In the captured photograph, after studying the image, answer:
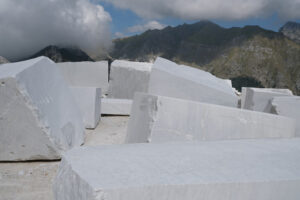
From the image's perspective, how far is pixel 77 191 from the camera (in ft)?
3.63

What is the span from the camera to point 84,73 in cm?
710

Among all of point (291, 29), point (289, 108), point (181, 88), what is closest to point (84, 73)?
point (181, 88)

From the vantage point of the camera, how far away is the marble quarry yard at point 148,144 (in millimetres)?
1111

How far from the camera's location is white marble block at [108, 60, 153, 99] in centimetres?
621

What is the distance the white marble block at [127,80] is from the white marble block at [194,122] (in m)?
3.59

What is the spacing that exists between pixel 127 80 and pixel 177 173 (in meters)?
5.24

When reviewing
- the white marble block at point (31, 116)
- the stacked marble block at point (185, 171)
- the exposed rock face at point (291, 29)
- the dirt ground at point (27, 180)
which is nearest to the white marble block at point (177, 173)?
the stacked marble block at point (185, 171)

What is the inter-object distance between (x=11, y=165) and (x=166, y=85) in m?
1.97

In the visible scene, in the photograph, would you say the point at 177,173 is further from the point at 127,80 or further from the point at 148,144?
the point at 127,80

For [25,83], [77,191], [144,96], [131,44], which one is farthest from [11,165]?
[131,44]

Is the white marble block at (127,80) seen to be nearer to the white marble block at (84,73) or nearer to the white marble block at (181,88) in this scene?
the white marble block at (84,73)

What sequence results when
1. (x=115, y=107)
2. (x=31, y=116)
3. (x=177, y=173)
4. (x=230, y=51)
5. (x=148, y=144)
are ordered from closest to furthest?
(x=177, y=173) < (x=148, y=144) < (x=31, y=116) < (x=115, y=107) < (x=230, y=51)

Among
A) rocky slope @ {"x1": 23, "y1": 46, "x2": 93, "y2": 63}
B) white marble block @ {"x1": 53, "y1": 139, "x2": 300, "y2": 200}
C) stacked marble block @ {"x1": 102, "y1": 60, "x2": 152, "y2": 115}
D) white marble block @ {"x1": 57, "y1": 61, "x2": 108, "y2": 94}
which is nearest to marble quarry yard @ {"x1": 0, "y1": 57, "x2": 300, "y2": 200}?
white marble block @ {"x1": 53, "y1": 139, "x2": 300, "y2": 200}

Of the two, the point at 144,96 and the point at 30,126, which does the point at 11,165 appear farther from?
the point at 144,96
